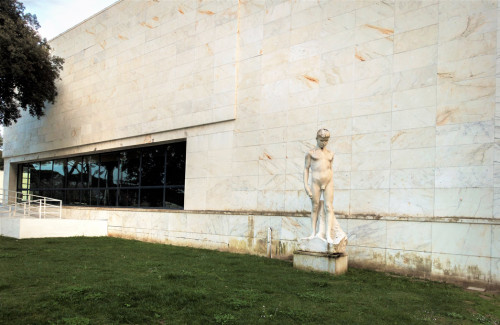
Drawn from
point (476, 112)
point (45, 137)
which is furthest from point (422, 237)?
point (45, 137)

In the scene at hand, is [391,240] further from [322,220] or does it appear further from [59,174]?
[59,174]

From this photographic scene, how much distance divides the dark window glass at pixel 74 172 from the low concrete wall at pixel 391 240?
406 inches

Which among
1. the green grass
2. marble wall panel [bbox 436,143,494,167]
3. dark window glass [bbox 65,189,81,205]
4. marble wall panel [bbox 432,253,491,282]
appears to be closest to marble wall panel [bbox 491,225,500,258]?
marble wall panel [bbox 432,253,491,282]

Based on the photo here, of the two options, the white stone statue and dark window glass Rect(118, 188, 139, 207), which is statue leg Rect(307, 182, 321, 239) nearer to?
the white stone statue

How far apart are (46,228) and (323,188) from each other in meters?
11.9

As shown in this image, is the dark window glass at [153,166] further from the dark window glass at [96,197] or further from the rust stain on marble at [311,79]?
the rust stain on marble at [311,79]

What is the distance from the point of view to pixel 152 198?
17016 mm

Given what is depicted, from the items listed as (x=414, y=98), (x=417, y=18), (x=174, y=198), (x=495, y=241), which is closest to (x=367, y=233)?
(x=495, y=241)

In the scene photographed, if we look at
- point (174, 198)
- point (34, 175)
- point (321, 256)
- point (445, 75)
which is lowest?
point (321, 256)

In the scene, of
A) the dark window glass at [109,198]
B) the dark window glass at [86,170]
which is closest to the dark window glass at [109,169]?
the dark window glass at [109,198]

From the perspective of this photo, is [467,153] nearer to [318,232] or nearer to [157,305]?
[318,232]

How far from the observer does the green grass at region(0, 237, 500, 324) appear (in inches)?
218

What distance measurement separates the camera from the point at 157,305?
600 centimetres

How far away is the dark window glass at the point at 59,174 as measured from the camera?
906 inches
